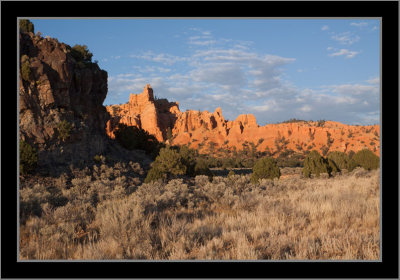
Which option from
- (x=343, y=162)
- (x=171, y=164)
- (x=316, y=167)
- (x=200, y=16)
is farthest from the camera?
(x=171, y=164)

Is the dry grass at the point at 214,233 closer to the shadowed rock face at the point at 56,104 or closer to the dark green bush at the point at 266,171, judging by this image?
the dark green bush at the point at 266,171

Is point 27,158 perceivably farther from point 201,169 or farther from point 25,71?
point 201,169

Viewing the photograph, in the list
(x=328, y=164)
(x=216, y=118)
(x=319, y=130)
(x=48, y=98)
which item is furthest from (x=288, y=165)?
(x=216, y=118)

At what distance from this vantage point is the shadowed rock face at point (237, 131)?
70.6 ft

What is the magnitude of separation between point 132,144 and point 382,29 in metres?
25.3

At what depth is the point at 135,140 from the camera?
2727 centimetres

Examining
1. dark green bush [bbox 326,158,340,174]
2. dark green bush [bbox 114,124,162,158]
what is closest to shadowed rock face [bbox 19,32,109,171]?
dark green bush [bbox 114,124,162,158]

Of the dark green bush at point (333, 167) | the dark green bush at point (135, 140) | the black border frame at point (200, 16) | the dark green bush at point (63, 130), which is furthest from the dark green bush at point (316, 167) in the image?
the dark green bush at point (135, 140)

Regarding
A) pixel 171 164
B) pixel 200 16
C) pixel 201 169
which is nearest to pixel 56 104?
pixel 171 164

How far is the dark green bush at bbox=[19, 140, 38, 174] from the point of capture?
42.1ft

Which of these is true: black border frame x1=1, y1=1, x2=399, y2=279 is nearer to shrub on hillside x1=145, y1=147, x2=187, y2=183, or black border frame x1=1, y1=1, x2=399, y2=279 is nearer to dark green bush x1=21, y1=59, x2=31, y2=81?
A: shrub on hillside x1=145, y1=147, x2=187, y2=183

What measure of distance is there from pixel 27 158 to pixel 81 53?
49.7 feet

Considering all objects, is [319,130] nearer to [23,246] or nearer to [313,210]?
[313,210]
